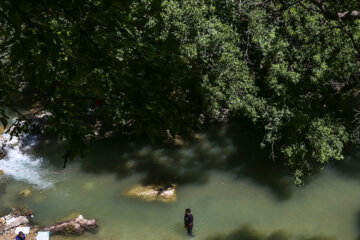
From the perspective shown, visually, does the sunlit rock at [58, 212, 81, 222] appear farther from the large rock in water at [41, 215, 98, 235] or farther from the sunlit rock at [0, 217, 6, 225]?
Result: the sunlit rock at [0, 217, 6, 225]

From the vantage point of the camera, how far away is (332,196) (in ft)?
41.1

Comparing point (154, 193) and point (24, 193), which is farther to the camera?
point (24, 193)

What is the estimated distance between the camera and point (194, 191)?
13141 millimetres

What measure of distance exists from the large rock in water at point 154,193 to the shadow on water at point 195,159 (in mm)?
364

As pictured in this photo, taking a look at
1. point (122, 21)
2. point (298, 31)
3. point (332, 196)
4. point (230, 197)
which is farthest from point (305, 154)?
point (122, 21)

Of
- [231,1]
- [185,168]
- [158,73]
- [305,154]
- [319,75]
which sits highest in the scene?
[231,1]

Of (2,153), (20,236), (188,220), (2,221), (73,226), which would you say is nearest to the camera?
(20,236)

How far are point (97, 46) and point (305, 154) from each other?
9018mm

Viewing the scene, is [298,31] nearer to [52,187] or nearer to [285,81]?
[285,81]

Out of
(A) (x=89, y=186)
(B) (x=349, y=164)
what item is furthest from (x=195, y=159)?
(B) (x=349, y=164)

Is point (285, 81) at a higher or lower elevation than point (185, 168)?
higher

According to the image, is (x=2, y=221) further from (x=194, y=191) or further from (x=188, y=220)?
(x=194, y=191)

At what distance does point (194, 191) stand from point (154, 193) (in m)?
1.33

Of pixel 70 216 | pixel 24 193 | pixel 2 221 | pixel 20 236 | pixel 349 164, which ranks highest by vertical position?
pixel 349 164
